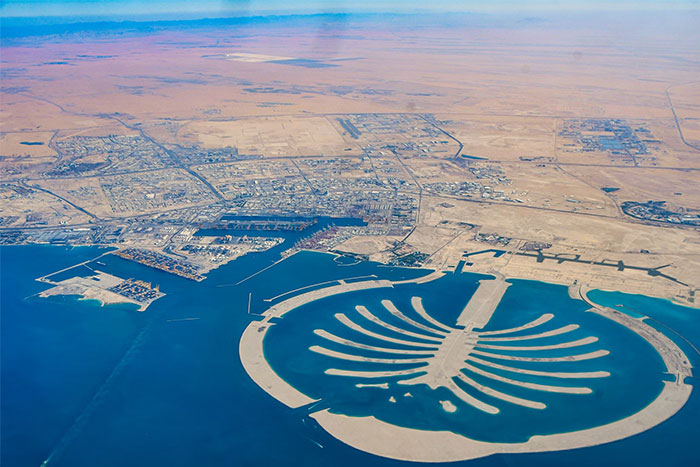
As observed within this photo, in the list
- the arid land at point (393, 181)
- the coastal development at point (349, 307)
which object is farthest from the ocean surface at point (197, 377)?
the arid land at point (393, 181)

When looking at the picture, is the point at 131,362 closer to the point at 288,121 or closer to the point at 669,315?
the point at 669,315

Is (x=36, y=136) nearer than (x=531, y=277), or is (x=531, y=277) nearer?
(x=531, y=277)

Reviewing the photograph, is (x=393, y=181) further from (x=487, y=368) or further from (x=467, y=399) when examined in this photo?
(x=467, y=399)

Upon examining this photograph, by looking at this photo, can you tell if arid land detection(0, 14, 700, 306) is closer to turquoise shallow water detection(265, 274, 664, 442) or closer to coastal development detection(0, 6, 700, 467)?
coastal development detection(0, 6, 700, 467)

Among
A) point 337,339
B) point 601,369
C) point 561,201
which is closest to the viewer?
point 601,369

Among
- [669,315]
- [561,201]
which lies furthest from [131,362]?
[561,201]

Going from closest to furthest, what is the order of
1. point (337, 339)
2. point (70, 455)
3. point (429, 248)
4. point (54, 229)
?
point (70, 455), point (337, 339), point (429, 248), point (54, 229)

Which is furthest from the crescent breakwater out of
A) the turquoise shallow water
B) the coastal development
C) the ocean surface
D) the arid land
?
the arid land

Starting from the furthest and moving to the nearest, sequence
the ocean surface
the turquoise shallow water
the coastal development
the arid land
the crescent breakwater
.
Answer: the arid land
the turquoise shallow water
the coastal development
the crescent breakwater
the ocean surface

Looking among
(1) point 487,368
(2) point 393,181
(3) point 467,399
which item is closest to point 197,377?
(3) point 467,399
